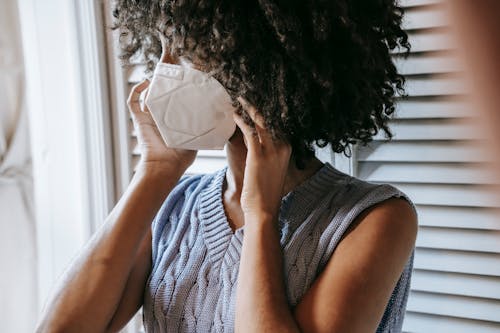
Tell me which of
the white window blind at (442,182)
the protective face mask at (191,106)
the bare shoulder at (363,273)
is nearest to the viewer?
the bare shoulder at (363,273)

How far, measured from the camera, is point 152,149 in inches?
45.6

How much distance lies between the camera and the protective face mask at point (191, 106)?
38.5 inches

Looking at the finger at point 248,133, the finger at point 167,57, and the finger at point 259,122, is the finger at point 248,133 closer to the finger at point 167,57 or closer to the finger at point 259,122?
the finger at point 259,122

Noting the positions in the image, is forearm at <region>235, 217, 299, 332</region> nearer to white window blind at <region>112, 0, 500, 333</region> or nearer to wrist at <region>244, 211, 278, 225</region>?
wrist at <region>244, 211, 278, 225</region>

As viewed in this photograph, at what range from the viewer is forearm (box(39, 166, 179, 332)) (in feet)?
3.52

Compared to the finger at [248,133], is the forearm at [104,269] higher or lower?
lower

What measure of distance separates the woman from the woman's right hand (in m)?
0.01

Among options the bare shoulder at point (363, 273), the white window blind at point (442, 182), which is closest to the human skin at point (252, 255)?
the bare shoulder at point (363, 273)

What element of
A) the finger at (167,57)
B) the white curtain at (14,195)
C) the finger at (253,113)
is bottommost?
the white curtain at (14,195)

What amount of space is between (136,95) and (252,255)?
393 millimetres

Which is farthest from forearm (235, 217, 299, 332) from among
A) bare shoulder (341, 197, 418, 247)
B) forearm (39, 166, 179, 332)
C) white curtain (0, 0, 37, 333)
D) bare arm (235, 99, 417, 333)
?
white curtain (0, 0, 37, 333)

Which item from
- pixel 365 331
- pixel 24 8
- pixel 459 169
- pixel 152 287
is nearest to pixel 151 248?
pixel 152 287

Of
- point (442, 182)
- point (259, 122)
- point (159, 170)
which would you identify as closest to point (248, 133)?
point (259, 122)

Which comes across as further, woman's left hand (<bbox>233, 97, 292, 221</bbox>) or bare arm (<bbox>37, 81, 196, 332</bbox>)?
bare arm (<bbox>37, 81, 196, 332</bbox>)
